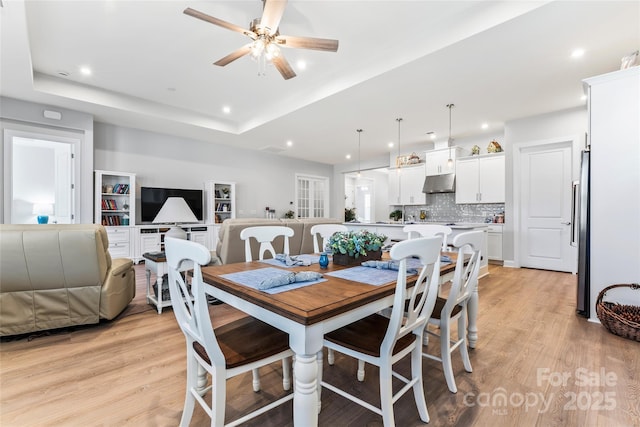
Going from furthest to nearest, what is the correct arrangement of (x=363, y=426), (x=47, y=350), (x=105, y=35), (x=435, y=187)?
1. (x=435, y=187)
2. (x=105, y=35)
3. (x=47, y=350)
4. (x=363, y=426)

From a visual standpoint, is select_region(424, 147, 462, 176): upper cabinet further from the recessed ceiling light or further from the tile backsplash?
the recessed ceiling light

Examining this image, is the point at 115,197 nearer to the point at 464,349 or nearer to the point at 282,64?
the point at 282,64

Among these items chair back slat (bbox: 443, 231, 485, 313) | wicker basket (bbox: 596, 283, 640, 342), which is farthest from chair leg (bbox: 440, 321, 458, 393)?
wicker basket (bbox: 596, 283, 640, 342)

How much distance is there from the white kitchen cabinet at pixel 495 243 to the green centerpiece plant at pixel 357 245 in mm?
4516

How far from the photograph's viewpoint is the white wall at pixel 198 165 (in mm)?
5539

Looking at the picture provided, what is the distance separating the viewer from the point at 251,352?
1228 millimetres

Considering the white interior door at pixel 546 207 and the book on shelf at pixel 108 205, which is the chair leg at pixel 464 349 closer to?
the white interior door at pixel 546 207

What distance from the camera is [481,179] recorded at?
5.88 m

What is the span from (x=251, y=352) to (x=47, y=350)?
2.04m

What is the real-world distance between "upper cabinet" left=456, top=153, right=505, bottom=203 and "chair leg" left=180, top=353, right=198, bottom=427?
19.9ft

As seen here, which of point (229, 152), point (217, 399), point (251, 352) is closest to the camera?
point (217, 399)

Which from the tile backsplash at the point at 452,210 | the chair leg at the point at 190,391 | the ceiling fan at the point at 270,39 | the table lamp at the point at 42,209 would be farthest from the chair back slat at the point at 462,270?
the table lamp at the point at 42,209

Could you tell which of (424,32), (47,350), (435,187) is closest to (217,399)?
(47,350)

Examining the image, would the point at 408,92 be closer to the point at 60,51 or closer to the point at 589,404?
the point at 589,404
